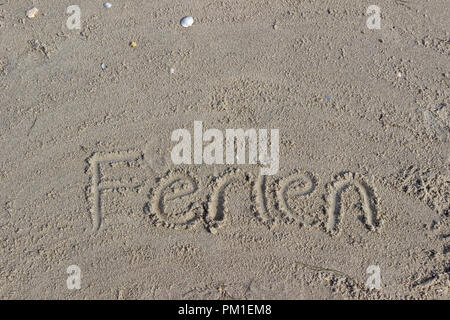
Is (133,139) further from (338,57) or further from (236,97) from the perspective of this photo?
(338,57)

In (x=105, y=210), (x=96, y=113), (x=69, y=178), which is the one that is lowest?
(x=105, y=210)

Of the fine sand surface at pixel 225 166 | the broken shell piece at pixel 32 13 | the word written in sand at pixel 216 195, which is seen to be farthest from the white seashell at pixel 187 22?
the broken shell piece at pixel 32 13

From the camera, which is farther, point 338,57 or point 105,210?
point 338,57

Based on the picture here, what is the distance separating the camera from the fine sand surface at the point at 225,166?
3.24 meters

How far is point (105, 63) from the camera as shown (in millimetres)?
3543

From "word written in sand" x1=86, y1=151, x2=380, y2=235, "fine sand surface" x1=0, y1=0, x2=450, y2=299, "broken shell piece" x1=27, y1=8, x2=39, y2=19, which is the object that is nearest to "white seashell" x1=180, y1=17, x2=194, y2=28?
"fine sand surface" x1=0, y1=0, x2=450, y2=299

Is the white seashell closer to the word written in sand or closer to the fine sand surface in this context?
the fine sand surface

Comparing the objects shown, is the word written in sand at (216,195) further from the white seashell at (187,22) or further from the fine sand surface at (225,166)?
the white seashell at (187,22)

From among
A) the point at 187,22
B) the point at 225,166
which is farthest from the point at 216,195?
the point at 187,22

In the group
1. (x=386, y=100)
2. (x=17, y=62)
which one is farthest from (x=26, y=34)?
(x=386, y=100)

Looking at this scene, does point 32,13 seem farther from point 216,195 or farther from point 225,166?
point 216,195

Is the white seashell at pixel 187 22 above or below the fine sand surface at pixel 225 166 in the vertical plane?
above

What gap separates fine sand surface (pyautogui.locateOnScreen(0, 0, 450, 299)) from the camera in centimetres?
324

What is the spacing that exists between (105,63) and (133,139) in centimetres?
72
